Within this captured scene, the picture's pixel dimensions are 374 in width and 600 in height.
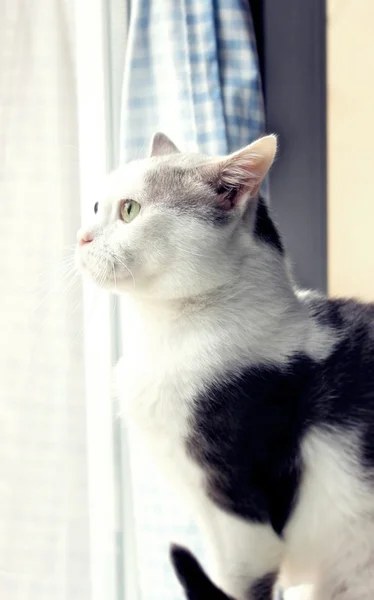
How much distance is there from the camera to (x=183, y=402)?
2.55ft

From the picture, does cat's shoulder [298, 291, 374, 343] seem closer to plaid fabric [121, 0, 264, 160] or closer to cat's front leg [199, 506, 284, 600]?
cat's front leg [199, 506, 284, 600]

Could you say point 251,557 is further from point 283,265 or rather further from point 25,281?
point 25,281

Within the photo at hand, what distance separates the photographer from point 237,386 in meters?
0.77

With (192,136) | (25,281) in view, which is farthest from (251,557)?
(192,136)

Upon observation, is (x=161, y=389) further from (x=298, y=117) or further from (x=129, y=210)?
(x=298, y=117)

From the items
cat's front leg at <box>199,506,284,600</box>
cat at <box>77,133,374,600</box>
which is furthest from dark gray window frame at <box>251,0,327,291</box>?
cat's front leg at <box>199,506,284,600</box>

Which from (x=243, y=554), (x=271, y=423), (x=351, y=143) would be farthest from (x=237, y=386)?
(x=351, y=143)

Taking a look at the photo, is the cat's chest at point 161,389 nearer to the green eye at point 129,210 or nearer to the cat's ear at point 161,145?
the green eye at point 129,210

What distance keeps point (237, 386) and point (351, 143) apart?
86 cm

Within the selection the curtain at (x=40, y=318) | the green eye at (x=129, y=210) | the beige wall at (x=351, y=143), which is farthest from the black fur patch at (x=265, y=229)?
the beige wall at (x=351, y=143)

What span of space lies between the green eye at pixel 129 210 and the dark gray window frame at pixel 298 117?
2.40ft

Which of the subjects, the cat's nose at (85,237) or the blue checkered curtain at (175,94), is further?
the blue checkered curtain at (175,94)

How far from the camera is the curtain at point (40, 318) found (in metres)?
0.94

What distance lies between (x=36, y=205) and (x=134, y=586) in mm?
698
